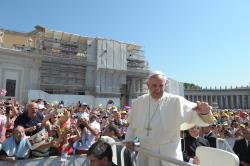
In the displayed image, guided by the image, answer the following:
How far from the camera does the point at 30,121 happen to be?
18.8ft

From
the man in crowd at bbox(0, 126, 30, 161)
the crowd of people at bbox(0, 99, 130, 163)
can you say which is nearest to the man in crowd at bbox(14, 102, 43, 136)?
the crowd of people at bbox(0, 99, 130, 163)

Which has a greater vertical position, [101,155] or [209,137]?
[101,155]

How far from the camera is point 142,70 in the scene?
4953cm

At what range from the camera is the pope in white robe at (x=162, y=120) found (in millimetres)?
2741

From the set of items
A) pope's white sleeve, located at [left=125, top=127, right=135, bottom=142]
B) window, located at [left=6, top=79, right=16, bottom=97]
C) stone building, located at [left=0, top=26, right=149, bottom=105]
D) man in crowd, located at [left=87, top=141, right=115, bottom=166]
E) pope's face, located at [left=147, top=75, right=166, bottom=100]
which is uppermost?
stone building, located at [left=0, top=26, right=149, bottom=105]

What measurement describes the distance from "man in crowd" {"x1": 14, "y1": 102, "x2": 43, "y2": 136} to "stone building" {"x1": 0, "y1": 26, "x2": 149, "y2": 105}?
33765 millimetres

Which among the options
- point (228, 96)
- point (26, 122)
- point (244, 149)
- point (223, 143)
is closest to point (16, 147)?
point (26, 122)

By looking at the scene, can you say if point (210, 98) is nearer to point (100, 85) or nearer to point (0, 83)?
point (100, 85)

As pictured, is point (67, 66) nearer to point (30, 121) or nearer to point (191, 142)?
point (30, 121)

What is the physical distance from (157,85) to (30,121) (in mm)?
3843

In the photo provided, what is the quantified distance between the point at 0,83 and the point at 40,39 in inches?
392

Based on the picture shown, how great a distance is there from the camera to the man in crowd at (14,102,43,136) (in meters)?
5.56

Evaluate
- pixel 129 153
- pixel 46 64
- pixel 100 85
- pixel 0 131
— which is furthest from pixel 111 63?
pixel 129 153

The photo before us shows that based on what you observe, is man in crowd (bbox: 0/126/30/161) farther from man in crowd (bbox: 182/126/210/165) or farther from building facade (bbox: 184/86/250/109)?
building facade (bbox: 184/86/250/109)
